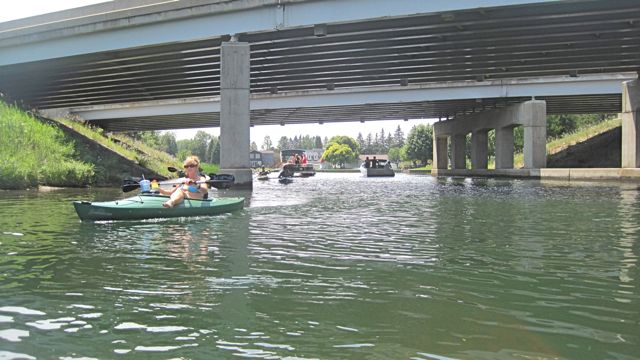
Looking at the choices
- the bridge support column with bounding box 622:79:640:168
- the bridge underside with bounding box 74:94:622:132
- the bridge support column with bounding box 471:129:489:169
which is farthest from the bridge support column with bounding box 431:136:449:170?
the bridge support column with bounding box 622:79:640:168

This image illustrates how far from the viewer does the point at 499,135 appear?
50031 millimetres

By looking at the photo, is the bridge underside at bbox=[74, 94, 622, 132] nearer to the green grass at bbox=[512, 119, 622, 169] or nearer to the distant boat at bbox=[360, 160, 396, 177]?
the green grass at bbox=[512, 119, 622, 169]

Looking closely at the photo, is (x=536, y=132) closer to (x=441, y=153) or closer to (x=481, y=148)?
(x=481, y=148)

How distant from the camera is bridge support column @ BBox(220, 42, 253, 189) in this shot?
86.1ft

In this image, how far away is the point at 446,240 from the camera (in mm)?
9742

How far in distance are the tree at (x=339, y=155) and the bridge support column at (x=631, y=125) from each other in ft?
401

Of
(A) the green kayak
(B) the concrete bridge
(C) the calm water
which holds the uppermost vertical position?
(B) the concrete bridge

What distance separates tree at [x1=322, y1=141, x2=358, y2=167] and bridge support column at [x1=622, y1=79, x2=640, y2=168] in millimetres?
122148

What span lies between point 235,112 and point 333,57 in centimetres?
862

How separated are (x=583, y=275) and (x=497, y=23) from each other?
2165 centimetres

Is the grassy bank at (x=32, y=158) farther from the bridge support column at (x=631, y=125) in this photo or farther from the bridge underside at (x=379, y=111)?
the bridge support column at (x=631, y=125)

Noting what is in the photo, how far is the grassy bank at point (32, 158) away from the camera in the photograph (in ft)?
79.2

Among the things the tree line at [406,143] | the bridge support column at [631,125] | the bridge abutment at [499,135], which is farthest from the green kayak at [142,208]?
the tree line at [406,143]

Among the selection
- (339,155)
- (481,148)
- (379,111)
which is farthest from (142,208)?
(339,155)
